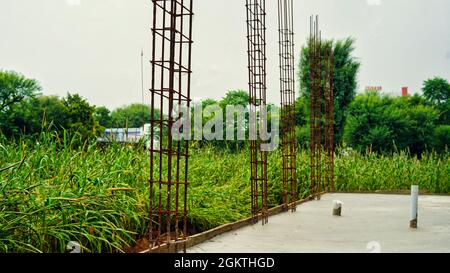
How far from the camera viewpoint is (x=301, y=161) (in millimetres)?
13711

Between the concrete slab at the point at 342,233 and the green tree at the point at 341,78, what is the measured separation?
2661cm

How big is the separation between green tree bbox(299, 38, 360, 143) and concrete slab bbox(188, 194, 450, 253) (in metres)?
26.6

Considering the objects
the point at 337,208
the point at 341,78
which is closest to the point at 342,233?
the point at 337,208

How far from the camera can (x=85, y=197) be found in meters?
4.95

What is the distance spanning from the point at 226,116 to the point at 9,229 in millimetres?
30424

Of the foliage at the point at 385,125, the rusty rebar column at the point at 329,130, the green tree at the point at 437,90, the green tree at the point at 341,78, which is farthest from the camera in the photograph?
the green tree at the point at 437,90

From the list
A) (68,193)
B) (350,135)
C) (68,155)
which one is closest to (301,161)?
(68,155)

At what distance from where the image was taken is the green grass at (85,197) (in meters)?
4.59

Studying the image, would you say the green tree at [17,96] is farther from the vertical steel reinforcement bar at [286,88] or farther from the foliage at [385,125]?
the vertical steel reinforcement bar at [286,88]

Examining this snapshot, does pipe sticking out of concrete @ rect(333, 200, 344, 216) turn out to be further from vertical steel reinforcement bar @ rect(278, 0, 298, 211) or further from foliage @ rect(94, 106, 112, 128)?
foliage @ rect(94, 106, 112, 128)

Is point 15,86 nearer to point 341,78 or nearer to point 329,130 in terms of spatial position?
point 341,78

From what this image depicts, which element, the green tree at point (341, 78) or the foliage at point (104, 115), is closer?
the green tree at point (341, 78)

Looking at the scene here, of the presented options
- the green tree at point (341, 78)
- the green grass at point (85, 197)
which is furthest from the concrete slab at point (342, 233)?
the green tree at point (341, 78)
